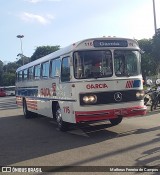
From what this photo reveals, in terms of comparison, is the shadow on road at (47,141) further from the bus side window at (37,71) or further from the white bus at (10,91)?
the white bus at (10,91)

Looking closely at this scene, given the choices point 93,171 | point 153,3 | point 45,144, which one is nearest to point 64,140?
point 45,144

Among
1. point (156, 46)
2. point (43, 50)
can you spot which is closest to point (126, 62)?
point (156, 46)

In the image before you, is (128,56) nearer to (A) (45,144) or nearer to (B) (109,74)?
(B) (109,74)

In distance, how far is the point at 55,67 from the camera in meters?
13.5

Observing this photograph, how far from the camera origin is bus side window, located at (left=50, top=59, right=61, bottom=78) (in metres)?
13.0

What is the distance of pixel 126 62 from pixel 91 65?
1278 mm

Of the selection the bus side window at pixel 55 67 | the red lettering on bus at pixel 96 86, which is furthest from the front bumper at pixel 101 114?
the bus side window at pixel 55 67

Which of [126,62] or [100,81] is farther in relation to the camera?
[126,62]

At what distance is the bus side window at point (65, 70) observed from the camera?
11.7m

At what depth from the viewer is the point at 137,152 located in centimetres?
852

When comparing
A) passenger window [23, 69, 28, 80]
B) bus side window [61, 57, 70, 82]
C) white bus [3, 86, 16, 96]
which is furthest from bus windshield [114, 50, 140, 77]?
white bus [3, 86, 16, 96]

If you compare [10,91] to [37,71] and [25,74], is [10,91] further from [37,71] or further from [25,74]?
[37,71]

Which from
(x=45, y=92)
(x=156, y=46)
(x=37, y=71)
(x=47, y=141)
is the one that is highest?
(x=156, y=46)

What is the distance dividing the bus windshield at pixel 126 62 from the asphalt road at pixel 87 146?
1.90 metres
